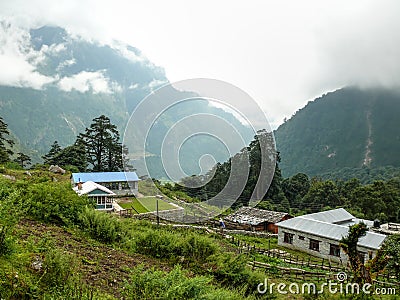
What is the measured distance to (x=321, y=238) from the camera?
20734 millimetres

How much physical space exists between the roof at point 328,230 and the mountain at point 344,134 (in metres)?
67.6

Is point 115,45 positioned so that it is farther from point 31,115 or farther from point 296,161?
point 296,161

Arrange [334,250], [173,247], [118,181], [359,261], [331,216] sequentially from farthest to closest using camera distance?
[118,181] < [331,216] < [334,250] < [359,261] < [173,247]

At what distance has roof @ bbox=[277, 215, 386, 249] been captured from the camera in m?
18.4

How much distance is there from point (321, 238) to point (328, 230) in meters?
0.62

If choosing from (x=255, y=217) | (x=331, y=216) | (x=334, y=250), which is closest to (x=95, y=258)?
(x=334, y=250)

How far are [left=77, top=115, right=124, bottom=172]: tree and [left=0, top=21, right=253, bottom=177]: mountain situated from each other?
80.8 feet

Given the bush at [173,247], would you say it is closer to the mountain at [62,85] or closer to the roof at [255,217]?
the roof at [255,217]

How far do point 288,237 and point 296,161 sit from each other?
3136 inches

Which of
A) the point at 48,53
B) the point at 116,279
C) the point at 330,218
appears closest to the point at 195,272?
the point at 116,279

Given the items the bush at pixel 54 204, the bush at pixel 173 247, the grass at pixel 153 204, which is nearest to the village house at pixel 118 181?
the grass at pixel 153 204

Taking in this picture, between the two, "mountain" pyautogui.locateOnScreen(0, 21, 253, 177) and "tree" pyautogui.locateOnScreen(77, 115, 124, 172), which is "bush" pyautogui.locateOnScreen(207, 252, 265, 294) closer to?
"tree" pyautogui.locateOnScreen(77, 115, 124, 172)

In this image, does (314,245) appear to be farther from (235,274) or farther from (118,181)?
(118,181)

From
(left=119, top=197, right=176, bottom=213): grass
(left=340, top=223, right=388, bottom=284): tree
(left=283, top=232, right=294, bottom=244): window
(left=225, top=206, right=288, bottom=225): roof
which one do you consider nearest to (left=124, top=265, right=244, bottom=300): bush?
(left=340, top=223, right=388, bottom=284): tree
